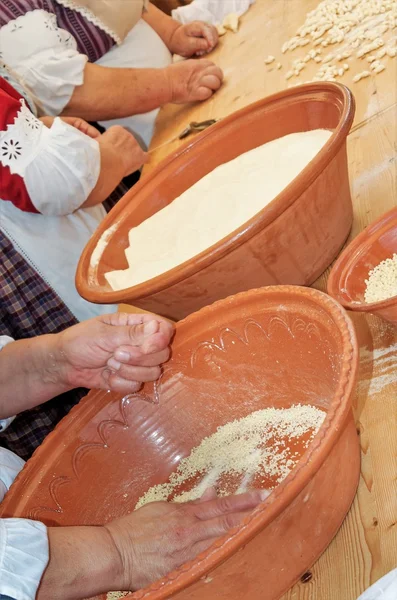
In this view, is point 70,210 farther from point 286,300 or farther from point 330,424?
point 330,424

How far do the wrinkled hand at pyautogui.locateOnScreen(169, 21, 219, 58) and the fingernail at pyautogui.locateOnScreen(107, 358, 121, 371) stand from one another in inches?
64.4

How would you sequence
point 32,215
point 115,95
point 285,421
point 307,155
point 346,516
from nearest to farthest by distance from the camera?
1. point 346,516
2. point 285,421
3. point 307,155
4. point 32,215
5. point 115,95

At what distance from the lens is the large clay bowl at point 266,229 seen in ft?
3.03

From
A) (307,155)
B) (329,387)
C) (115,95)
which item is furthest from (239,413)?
(115,95)

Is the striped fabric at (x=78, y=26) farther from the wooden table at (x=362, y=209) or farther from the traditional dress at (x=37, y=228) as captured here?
the traditional dress at (x=37, y=228)

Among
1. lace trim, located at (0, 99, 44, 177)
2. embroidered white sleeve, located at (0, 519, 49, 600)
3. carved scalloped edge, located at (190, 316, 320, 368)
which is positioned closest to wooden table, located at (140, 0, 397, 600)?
carved scalloped edge, located at (190, 316, 320, 368)

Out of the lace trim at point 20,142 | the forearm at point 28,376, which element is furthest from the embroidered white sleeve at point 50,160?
the forearm at point 28,376

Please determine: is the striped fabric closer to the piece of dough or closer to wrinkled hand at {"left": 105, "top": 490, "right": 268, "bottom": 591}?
the piece of dough

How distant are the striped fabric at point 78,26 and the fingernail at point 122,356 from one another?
1225 mm

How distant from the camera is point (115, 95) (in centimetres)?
197

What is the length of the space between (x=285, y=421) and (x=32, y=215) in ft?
2.78

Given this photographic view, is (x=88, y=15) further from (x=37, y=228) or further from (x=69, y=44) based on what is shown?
(x=37, y=228)

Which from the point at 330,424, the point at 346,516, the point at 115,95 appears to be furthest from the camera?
the point at 115,95

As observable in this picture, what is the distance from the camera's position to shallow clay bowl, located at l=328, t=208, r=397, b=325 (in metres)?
0.83
